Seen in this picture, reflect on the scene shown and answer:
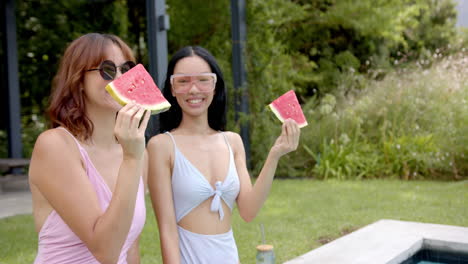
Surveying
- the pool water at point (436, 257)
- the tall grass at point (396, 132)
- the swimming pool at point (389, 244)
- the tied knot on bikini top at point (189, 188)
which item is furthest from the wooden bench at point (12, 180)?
the tied knot on bikini top at point (189, 188)

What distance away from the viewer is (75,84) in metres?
1.74

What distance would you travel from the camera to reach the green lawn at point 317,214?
15.6 feet

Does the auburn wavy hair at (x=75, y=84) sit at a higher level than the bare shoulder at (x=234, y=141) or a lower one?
higher

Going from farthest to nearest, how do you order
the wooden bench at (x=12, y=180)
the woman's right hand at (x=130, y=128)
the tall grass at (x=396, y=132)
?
1. the tall grass at (x=396, y=132)
2. the wooden bench at (x=12, y=180)
3. the woman's right hand at (x=130, y=128)

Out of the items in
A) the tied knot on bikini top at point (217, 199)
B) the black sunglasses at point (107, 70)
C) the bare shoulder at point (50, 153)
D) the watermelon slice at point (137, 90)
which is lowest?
the tied knot on bikini top at point (217, 199)

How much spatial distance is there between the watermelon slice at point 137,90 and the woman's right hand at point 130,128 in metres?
0.10

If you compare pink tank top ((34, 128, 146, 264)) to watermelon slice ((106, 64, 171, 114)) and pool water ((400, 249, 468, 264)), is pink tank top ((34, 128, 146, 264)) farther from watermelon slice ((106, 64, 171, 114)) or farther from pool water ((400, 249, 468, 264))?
pool water ((400, 249, 468, 264))

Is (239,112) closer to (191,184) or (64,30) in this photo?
(64,30)

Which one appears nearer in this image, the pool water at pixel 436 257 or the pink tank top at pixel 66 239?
the pink tank top at pixel 66 239

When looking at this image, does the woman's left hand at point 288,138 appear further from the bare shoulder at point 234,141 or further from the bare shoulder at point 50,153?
the bare shoulder at point 50,153

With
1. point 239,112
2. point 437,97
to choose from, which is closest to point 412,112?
point 437,97

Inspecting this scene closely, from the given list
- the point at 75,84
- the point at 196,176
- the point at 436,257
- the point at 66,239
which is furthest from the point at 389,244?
the point at 75,84

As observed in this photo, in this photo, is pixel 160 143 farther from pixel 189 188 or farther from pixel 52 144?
pixel 52 144

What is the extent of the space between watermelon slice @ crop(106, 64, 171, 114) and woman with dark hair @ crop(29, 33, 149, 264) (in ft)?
0.28
